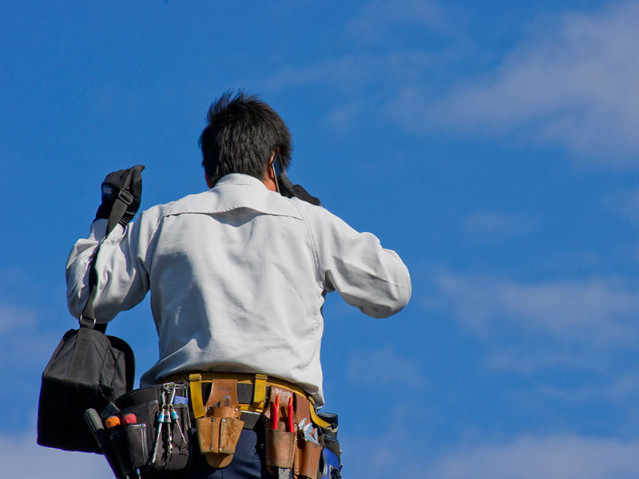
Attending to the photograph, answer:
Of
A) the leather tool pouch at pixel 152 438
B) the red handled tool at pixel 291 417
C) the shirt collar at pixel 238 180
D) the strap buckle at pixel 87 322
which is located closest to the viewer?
the leather tool pouch at pixel 152 438

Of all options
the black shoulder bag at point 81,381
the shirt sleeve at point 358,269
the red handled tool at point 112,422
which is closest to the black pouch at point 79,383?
the black shoulder bag at point 81,381

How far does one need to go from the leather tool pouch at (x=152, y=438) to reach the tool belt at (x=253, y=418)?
0.28 ft

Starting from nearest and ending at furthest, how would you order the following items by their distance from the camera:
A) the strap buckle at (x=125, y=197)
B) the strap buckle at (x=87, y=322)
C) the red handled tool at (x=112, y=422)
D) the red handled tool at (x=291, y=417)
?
1. the red handled tool at (x=112, y=422)
2. the red handled tool at (x=291, y=417)
3. the strap buckle at (x=87, y=322)
4. the strap buckle at (x=125, y=197)

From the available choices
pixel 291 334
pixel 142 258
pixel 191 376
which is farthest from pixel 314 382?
pixel 142 258

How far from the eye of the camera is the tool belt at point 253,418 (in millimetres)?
4961

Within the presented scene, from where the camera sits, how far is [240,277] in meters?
5.32

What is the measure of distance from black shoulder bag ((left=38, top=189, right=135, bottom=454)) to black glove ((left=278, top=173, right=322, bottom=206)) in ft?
3.71

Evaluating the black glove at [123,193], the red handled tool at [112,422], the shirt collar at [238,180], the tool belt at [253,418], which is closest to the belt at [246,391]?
the tool belt at [253,418]

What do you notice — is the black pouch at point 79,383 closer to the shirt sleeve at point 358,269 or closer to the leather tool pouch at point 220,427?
the leather tool pouch at point 220,427

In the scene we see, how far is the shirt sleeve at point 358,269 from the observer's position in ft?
18.1

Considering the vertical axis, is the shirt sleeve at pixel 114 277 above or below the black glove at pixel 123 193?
below

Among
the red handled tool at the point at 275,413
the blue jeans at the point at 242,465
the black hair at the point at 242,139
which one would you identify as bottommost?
the blue jeans at the point at 242,465

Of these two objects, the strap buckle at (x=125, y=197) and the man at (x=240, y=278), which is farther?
the strap buckle at (x=125, y=197)

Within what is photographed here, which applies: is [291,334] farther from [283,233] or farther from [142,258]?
[142,258]
